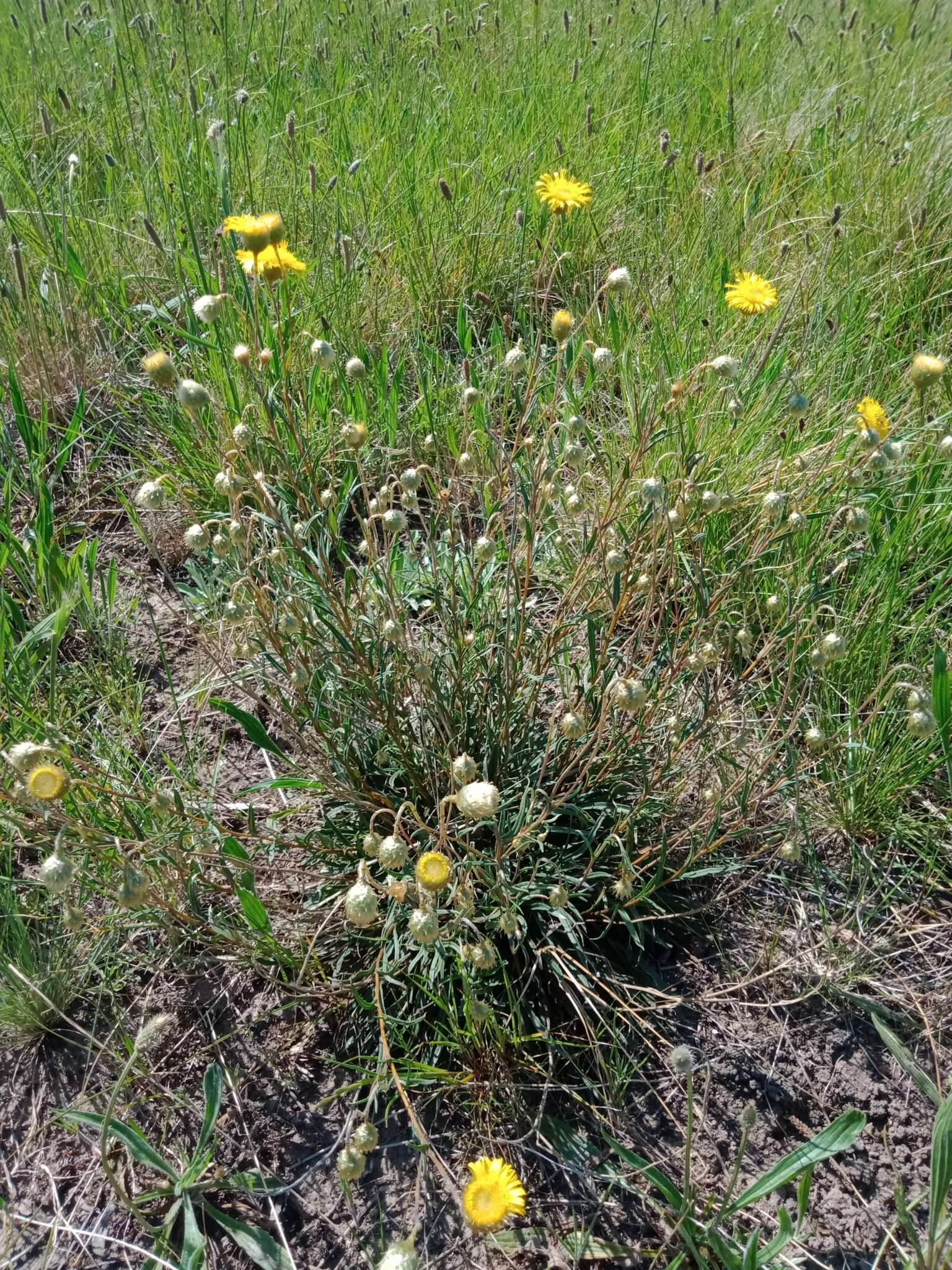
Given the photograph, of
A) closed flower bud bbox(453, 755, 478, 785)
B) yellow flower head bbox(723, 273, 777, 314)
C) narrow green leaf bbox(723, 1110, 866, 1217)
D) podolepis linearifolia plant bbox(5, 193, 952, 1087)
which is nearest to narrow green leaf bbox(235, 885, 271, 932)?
podolepis linearifolia plant bbox(5, 193, 952, 1087)

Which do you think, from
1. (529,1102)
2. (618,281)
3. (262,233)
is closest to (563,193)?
(618,281)

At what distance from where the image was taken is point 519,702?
5.87ft

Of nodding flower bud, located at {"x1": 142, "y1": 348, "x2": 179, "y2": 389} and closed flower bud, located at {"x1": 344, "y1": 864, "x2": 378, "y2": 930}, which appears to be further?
nodding flower bud, located at {"x1": 142, "y1": 348, "x2": 179, "y2": 389}

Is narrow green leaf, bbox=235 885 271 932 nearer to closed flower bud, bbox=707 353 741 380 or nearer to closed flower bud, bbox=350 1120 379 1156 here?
closed flower bud, bbox=350 1120 379 1156

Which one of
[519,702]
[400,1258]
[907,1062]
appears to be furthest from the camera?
[519,702]

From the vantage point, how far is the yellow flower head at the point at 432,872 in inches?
45.7

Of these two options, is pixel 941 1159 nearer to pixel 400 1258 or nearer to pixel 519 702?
pixel 400 1258

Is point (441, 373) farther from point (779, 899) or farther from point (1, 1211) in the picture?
point (1, 1211)

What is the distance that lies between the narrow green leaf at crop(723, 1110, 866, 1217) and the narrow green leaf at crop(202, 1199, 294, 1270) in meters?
0.64

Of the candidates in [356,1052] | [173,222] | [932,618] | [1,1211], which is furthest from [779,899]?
[173,222]

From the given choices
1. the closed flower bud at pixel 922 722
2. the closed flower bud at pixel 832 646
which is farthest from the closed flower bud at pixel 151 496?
the closed flower bud at pixel 922 722

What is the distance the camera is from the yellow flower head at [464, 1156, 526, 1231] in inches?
44.3

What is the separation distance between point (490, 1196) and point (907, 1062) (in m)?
0.72

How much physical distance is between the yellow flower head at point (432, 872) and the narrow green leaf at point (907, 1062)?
79cm
